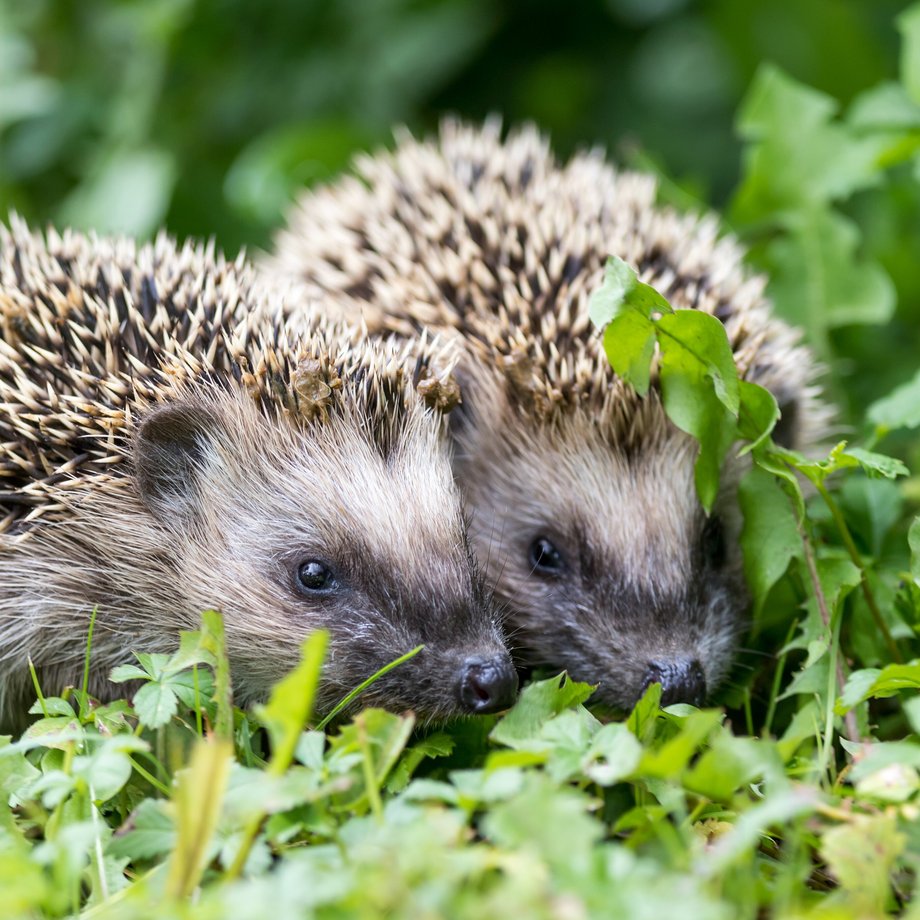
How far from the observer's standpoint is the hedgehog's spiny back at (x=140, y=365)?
6.30ft

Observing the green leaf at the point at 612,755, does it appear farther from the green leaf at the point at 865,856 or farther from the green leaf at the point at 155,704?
the green leaf at the point at 155,704

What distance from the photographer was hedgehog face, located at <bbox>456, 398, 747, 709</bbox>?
1997mm

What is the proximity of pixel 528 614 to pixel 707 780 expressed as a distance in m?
0.77

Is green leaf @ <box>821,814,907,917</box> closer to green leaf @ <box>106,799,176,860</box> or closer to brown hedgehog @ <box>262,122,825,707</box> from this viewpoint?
brown hedgehog @ <box>262,122,825,707</box>

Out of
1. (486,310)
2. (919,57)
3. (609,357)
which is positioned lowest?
(609,357)

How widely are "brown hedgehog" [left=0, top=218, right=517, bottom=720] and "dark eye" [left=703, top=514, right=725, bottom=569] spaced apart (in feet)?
1.57

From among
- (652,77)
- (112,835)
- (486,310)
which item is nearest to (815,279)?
(486,310)

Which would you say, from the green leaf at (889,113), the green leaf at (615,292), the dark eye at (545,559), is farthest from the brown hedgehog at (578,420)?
the green leaf at (889,113)

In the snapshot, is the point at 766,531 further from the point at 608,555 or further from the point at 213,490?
the point at 213,490

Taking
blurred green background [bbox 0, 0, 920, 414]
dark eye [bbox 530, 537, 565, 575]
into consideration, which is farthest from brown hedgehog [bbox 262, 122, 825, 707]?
blurred green background [bbox 0, 0, 920, 414]

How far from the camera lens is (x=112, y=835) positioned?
1.51m

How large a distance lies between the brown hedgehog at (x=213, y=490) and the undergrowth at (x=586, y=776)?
0.18 m

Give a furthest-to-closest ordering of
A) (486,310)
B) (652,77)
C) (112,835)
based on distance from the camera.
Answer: (652,77)
(486,310)
(112,835)

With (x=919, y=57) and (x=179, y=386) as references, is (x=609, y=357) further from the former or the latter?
(x=919, y=57)
